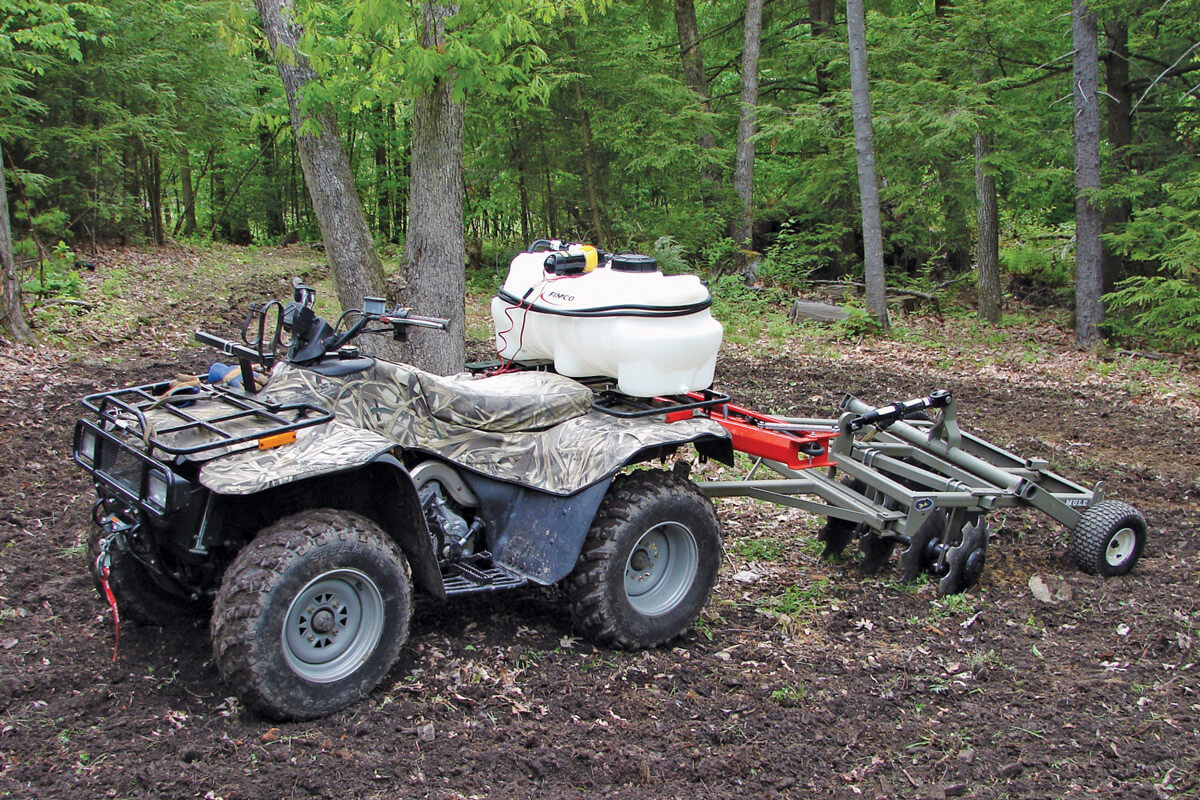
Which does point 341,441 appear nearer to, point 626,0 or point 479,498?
point 479,498

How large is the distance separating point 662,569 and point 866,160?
1222 cm

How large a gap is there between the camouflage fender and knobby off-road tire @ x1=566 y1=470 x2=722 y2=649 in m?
1.15

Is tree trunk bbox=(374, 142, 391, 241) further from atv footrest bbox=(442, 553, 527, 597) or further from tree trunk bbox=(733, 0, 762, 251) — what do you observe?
atv footrest bbox=(442, 553, 527, 597)

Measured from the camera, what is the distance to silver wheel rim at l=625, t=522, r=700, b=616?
475 centimetres

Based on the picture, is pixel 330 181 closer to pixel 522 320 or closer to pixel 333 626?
pixel 522 320

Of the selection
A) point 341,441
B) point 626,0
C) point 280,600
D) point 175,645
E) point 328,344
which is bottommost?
point 175,645

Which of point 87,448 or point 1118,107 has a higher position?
point 1118,107

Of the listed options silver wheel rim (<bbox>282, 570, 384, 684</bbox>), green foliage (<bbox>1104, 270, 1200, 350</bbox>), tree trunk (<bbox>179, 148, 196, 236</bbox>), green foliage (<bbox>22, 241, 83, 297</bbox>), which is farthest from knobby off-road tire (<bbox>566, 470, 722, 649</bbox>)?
tree trunk (<bbox>179, 148, 196, 236</bbox>)

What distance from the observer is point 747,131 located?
738 inches

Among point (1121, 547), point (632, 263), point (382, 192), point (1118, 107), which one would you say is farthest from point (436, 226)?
point (382, 192)

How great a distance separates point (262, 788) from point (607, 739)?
1.33 m

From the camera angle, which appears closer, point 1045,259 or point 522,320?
point 522,320

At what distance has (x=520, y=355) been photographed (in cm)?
530

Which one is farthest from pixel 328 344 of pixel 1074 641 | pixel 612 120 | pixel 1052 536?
pixel 612 120
